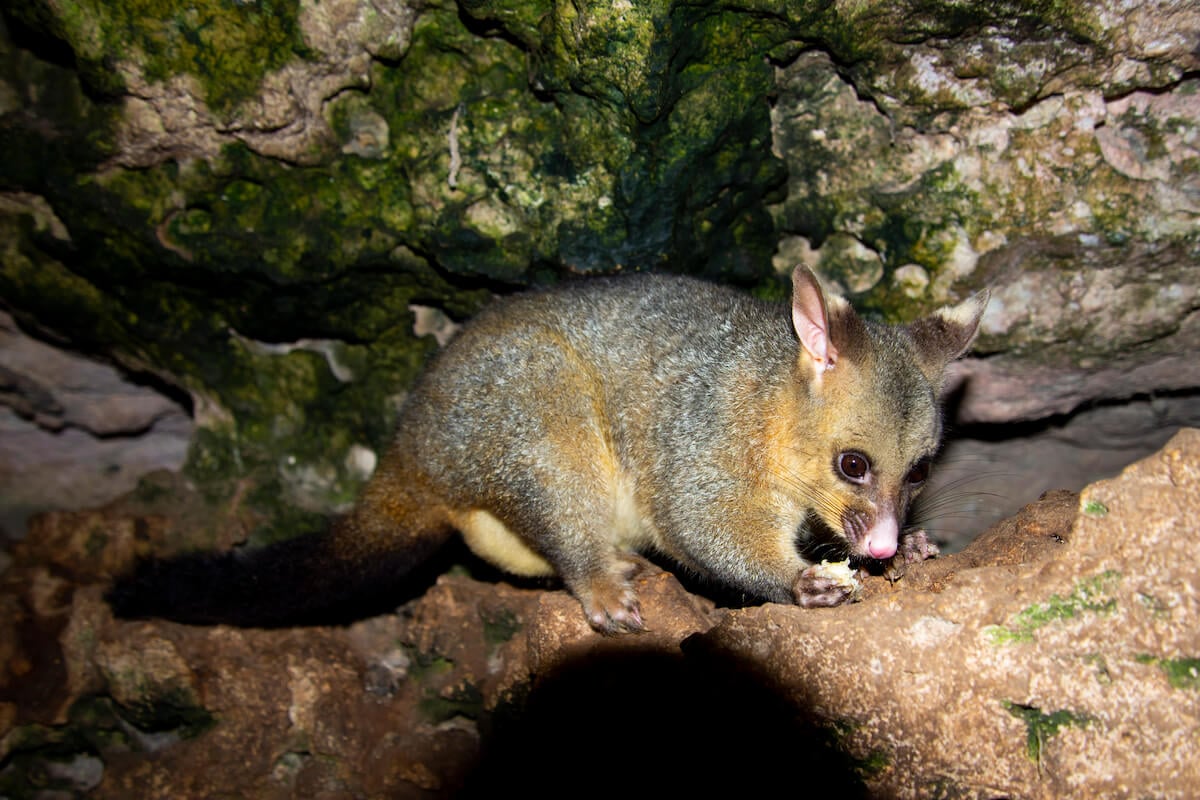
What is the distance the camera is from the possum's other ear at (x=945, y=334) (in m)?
4.00

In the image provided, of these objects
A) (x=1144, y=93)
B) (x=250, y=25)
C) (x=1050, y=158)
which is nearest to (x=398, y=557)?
(x=250, y=25)

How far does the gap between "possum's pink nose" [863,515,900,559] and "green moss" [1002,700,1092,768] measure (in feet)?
2.27

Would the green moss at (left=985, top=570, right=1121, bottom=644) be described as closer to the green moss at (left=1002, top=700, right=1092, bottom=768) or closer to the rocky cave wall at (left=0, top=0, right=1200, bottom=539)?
the green moss at (left=1002, top=700, right=1092, bottom=768)

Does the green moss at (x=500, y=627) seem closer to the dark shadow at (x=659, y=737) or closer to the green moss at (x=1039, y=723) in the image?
the dark shadow at (x=659, y=737)

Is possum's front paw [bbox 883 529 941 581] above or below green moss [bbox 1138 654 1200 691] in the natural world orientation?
below

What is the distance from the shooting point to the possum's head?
3617 millimetres

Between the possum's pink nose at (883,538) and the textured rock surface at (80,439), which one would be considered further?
the textured rock surface at (80,439)

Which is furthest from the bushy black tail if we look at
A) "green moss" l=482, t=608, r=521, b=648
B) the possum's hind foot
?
the possum's hind foot

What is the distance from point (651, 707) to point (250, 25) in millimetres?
3402

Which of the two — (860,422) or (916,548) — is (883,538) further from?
(916,548)

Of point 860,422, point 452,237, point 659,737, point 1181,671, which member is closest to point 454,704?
point 659,737

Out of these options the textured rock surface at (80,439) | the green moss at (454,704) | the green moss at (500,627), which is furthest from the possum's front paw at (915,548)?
the textured rock surface at (80,439)

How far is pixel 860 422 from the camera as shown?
144 inches

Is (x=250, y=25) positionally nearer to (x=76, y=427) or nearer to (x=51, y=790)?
(x=76, y=427)
